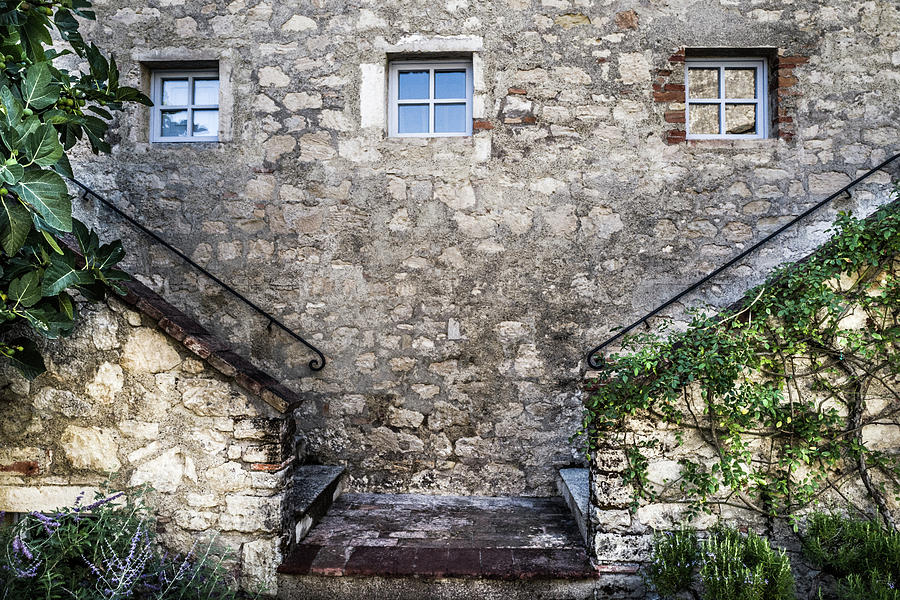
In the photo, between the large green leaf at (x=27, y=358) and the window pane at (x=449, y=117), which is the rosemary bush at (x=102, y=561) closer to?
the large green leaf at (x=27, y=358)

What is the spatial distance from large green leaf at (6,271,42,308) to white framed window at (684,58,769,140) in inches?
163

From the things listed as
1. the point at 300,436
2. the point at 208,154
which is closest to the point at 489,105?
the point at 208,154

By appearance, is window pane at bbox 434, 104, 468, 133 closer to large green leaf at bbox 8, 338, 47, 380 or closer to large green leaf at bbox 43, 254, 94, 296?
large green leaf at bbox 43, 254, 94, 296

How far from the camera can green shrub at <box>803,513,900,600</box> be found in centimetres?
221

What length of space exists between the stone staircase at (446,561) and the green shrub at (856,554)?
2.75 feet

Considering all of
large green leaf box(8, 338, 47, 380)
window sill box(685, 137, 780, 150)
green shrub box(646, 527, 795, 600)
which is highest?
window sill box(685, 137, 780, 150)

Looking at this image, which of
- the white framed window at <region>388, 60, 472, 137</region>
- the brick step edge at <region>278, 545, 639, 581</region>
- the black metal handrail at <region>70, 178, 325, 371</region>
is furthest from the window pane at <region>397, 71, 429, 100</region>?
the brick step edge at <region>278, 545, 639, 581</region>

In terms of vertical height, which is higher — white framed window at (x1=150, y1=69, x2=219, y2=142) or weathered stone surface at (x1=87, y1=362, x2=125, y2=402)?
white framed window at (x1=150, y1=69, x2=219, y2=142)

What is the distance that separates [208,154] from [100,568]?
9.24ft

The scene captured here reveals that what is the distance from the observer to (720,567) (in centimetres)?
234

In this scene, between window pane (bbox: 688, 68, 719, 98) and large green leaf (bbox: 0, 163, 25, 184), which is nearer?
large green leaf (bbox: 0, 163, 25, 184)

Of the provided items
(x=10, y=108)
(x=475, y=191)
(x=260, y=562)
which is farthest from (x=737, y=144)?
(x=10, y=108)

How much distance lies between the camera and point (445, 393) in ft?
13.0

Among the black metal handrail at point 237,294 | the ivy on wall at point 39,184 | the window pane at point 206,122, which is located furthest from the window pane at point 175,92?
the ivy on wall at point 39,184
